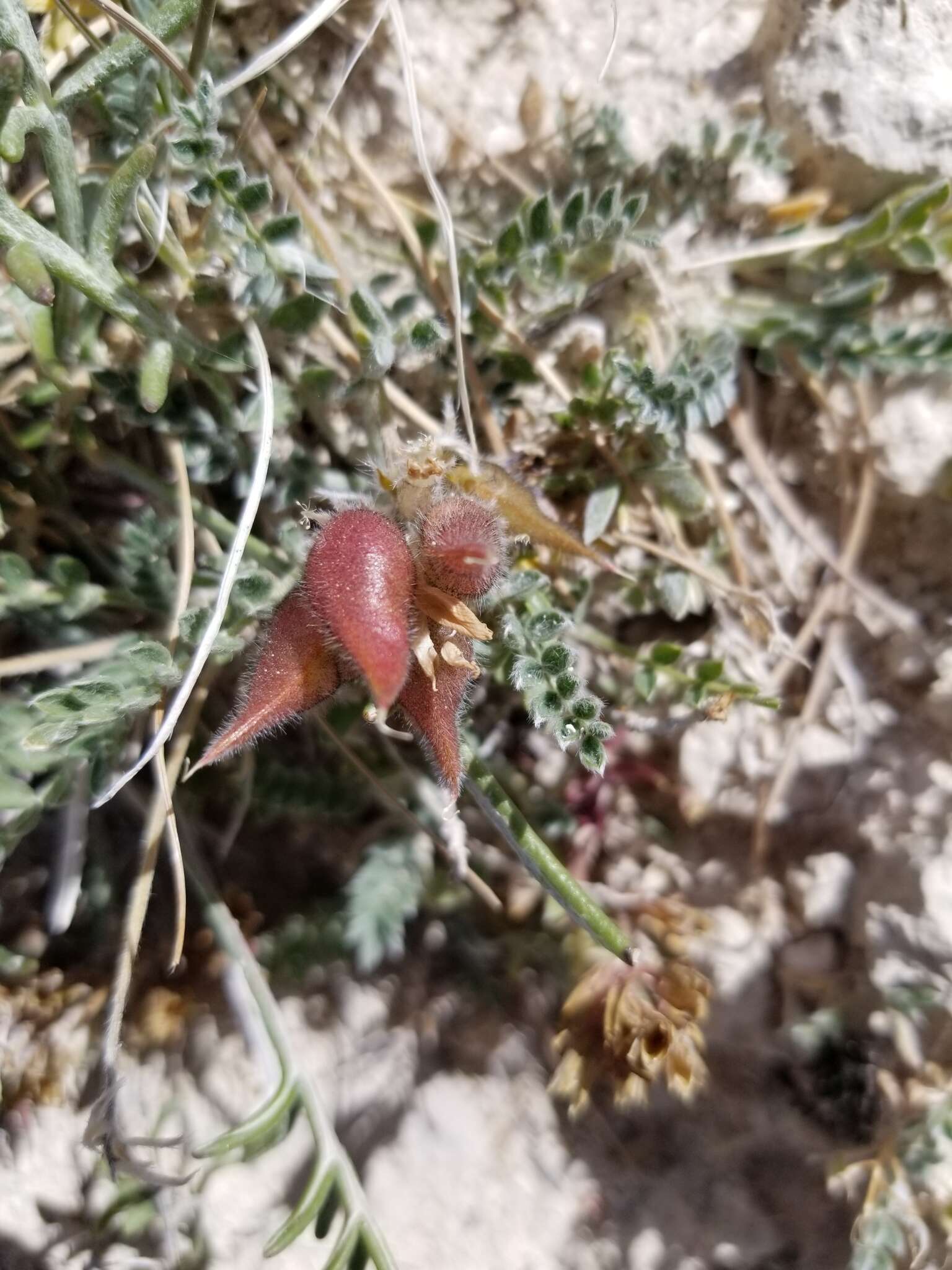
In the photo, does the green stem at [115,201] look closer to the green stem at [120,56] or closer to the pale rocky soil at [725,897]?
the green stem at [120,56]

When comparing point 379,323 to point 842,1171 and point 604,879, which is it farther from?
point 842,1171

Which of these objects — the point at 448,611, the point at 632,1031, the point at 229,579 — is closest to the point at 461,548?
the point at 448,611

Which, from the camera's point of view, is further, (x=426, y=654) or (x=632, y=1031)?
(x=632, y=1031)

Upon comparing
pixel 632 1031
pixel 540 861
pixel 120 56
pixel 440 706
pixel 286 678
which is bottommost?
pixel 632 1031

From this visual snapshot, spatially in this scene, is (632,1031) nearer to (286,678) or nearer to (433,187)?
(286,678)

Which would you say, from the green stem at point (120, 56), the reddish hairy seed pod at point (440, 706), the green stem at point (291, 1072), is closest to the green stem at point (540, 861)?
the reddish hairy seed pod at point (440, 706)

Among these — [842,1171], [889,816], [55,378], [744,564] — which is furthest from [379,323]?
[842,1171]

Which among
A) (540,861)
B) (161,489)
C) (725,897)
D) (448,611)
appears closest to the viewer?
(448,611)
